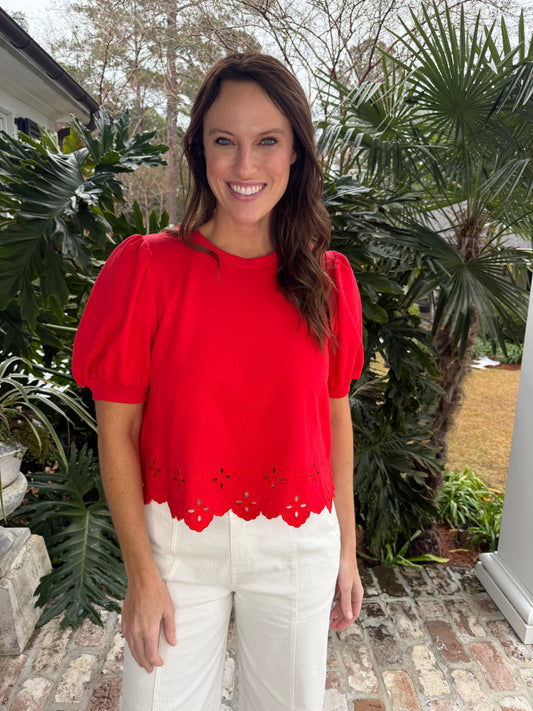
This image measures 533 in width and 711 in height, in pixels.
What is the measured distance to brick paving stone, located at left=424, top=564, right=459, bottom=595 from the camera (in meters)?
2.50

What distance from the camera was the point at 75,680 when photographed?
1924mm

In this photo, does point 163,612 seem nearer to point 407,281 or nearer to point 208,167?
point 208,167

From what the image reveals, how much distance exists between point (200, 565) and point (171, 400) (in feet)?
0.97

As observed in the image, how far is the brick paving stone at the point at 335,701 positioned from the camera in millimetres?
1845

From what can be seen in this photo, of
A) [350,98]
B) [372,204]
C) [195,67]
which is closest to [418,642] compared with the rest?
[372,204]

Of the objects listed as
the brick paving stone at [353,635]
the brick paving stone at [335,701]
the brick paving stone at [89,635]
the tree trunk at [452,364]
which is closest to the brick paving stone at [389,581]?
the brick paving stone at [353,635]

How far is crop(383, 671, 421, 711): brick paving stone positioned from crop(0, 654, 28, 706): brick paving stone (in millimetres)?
1346

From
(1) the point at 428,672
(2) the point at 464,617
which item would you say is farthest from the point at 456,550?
(1) the point at 428,672

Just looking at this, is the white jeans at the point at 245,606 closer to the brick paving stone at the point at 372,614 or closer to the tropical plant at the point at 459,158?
the tropical plant at the point at 459,158

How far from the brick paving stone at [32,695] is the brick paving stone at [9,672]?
0.15ft

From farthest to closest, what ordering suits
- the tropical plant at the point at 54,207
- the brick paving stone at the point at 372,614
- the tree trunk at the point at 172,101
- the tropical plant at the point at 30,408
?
the tree trunk at the point at 172,101
the brick paving stone at the point at 372,614
the tropical plant at the point at 30,408
the tropical plant at the point at 54,207

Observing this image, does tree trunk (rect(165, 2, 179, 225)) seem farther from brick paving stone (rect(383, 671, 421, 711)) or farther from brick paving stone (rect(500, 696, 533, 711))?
brick paving stone (rect(500, 696, 533, 711))

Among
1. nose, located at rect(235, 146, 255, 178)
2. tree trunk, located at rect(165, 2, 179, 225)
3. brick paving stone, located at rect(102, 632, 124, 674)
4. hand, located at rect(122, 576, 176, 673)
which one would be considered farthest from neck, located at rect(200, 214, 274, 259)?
tree trunk, located at rect(165, 2, 179, 225)

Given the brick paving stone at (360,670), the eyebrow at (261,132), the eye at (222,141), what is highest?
the eyebrow at (261,132)
